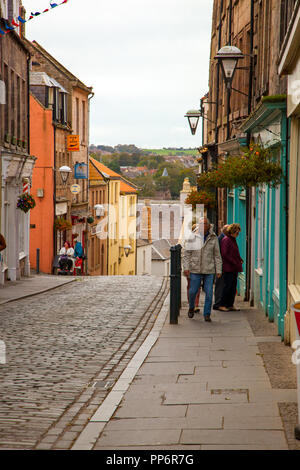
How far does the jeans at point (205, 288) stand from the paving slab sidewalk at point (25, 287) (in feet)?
17.8

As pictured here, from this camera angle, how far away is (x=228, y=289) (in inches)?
636

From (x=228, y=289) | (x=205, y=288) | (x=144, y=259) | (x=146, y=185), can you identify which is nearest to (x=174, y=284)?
(x=205, y=288)

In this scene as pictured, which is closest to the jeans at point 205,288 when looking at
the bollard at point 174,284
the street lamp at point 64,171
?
the bollard at point 174,284

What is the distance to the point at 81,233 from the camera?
49156mm

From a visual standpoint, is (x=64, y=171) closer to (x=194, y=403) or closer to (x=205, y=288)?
(x=205, y=288)

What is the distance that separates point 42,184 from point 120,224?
22.9 meters

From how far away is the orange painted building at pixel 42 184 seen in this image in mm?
39522

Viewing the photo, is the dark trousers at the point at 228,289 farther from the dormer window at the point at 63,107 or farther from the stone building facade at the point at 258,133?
the dormer window at the point at 63,107

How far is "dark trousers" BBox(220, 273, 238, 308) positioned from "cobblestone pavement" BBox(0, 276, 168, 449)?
4.46 ft

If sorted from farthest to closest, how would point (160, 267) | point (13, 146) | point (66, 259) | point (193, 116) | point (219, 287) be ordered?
point (160, 267) < point (66, 259) < point (13, 146) < point (193, 116) < point (219, 287)

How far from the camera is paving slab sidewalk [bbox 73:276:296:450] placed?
6.48 meters

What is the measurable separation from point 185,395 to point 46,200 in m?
32.2

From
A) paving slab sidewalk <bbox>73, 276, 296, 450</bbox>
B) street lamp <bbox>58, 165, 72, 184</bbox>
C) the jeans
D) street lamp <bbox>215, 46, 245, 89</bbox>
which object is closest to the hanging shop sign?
street lamp <bbox>58, 165, 72, 184</bbox>
